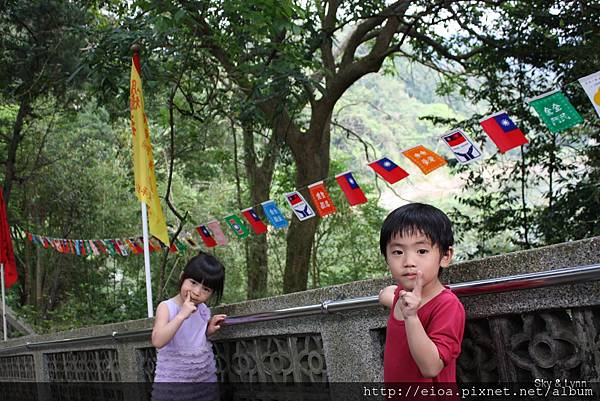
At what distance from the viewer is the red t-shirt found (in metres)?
1.92

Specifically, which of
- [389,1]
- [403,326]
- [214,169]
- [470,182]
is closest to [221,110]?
[389,1]

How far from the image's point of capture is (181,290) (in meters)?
3.32

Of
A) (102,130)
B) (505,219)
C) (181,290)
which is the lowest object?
(181,290)

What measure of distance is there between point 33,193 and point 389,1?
9.24 m

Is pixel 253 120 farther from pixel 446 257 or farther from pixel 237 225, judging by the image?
pixel 446 257

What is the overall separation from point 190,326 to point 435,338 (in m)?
1.78

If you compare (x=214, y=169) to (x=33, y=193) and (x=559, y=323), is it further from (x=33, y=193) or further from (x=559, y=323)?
(x=559, y=323)

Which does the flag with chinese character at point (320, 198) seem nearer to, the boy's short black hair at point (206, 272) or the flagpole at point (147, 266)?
the flagpole at point (147, 266)

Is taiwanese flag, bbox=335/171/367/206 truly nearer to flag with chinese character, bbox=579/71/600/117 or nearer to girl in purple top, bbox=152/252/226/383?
flag with chinese character, bbox=579/71/600/117

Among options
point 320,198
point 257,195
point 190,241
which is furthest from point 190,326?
point 257,195

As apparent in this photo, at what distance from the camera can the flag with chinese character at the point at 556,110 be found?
4875mm

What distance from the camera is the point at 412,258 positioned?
2.04 metres

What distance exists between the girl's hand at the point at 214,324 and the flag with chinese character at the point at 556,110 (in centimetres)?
265

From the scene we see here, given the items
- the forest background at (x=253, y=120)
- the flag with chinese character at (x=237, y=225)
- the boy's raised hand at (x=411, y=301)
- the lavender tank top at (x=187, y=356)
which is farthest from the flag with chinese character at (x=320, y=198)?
the boy's raised hand at (x=411, y=301)
